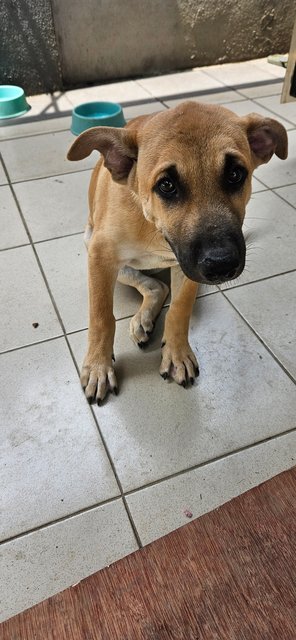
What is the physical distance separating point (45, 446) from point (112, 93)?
125 inches

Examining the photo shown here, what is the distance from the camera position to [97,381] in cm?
161

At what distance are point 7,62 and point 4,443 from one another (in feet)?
10.3

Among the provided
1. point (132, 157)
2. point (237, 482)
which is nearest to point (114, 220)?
point (132, 157)

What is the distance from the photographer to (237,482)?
1384 millimetres

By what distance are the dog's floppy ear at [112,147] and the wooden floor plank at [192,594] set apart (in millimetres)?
1057

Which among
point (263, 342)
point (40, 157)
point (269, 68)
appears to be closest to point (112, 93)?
point (40, 157)

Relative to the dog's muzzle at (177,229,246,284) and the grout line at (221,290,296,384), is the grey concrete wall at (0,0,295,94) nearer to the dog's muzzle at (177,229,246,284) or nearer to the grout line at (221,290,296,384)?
the grout line at (221,290,296,384)

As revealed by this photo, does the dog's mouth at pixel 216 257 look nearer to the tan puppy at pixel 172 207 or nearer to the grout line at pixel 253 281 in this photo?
the tan puppy at pixel 172 207

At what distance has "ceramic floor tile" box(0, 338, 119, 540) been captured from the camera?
134 cm

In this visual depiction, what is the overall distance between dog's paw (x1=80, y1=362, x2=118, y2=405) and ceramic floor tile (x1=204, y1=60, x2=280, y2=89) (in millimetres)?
3042

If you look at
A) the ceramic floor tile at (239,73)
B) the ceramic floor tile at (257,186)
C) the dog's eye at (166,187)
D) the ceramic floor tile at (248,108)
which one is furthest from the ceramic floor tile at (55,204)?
the ceramic floor tile at (239,73)

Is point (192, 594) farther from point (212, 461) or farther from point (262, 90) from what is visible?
point (262, 90)

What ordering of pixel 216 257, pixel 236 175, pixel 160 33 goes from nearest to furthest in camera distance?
pixel 216 257 < pixel 236 175 < pixel 160 33

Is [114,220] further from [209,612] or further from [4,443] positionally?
[209,612]
